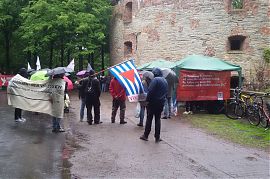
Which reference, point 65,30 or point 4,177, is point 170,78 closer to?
point 4,177

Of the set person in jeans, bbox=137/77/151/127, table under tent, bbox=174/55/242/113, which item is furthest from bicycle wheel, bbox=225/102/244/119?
person in jeans, bbox=137/77/151/127

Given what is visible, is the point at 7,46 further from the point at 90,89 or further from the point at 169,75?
the point at 90,89

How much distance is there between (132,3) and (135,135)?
17437 mm

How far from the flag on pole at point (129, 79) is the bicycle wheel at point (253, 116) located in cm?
421

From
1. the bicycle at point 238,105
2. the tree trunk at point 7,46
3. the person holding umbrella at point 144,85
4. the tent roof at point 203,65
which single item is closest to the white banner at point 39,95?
the person holding umbrella at point 144,85

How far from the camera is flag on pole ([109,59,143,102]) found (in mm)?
11602

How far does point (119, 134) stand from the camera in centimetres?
1052

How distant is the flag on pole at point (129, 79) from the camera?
457 inches

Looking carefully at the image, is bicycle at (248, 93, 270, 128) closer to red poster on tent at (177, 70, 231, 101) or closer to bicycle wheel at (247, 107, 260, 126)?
bicycle wheel at (247, 107, 260, 126)

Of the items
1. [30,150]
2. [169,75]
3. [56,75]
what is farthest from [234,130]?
[30,150]

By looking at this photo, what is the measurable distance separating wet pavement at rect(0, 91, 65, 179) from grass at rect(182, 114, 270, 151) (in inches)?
184

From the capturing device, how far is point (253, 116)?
13.3 m

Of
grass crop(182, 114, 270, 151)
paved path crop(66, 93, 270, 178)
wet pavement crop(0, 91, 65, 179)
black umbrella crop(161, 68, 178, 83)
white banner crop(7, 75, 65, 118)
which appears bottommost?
grass crop(182, 114, 270, 151)

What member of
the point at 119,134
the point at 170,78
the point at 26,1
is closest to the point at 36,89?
the point at 119,134
